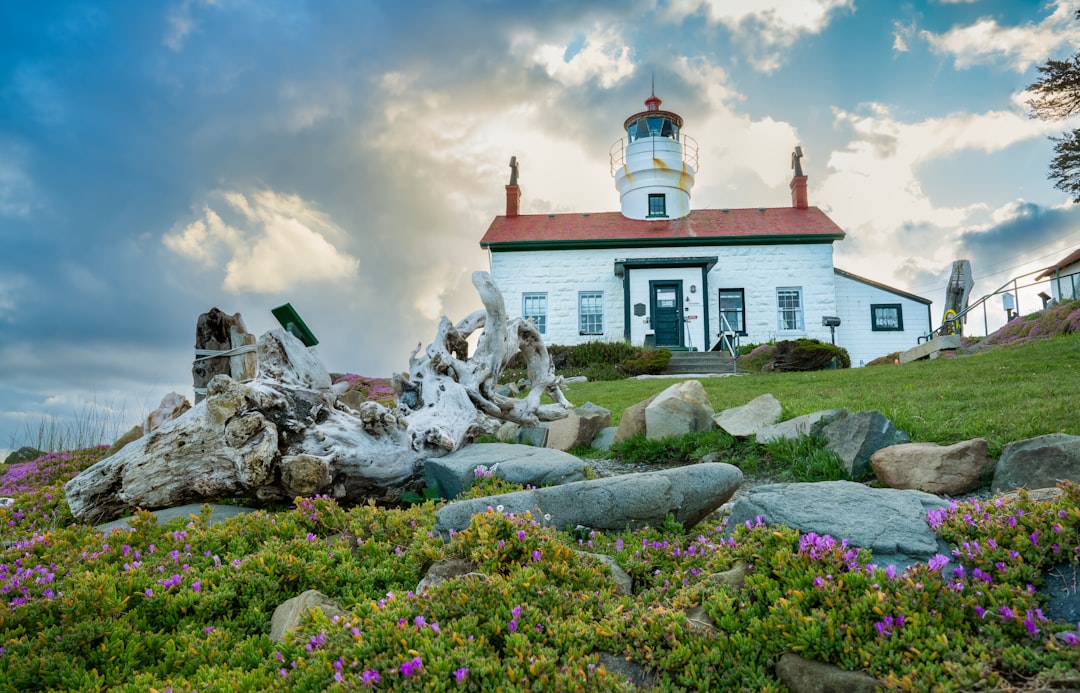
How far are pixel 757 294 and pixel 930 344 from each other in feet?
32.7

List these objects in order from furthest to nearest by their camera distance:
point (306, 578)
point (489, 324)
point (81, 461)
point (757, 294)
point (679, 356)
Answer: point (757, 294), point (679, 356), point (81, 461), point (489, 324), point (306, 578)

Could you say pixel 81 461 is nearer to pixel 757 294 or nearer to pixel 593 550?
pixel 593 550

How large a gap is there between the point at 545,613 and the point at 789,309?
93.1ft

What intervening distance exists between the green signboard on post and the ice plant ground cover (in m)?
3.76

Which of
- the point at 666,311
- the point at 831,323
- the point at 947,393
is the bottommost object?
the point at 947,393

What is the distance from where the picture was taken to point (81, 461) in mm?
10125

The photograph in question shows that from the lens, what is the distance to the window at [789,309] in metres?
28.9

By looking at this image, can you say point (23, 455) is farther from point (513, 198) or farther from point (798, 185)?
point (798, 185)

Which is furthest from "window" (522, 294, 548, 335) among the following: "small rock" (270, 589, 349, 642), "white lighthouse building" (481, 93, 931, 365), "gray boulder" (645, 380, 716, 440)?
"small rock" (270, 589, 349, 642)

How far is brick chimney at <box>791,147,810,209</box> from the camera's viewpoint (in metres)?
32.4

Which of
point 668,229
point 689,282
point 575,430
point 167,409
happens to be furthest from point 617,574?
point 668,229

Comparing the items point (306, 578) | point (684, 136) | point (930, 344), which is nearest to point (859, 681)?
point (306, 578)

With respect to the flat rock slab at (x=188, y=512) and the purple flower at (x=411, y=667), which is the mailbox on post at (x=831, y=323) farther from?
the purple flower at (x=411, y=667)

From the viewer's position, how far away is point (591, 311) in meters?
29.9
